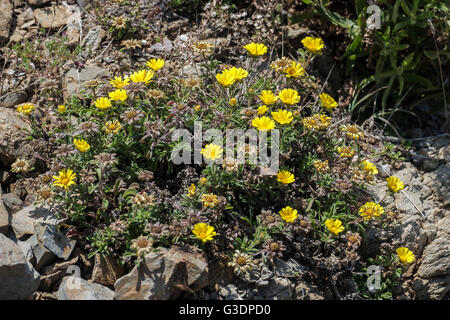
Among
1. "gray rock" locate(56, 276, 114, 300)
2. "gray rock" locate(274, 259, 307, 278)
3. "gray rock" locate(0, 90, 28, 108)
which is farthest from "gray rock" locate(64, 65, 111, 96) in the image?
"gray rock" locate(274, 259, 307, 278)

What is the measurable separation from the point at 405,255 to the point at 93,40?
3556mm

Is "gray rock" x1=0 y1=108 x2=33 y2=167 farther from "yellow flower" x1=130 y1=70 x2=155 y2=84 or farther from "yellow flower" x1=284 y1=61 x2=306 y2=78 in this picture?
"yellow flower" x1=284 y1=61 x2=306 y2=78

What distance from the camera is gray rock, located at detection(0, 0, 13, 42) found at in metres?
5.02

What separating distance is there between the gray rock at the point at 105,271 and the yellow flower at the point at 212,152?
1.00m

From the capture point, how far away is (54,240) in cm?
359

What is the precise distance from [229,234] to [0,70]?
2844 mm

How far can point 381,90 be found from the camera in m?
5.44

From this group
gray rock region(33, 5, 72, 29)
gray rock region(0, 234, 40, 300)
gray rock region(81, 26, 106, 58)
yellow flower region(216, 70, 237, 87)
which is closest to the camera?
gray rock region(0, 234, 40, 300)

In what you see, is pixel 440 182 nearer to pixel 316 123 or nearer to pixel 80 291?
pixel 316 123

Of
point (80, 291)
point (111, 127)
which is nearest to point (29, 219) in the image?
point (80, 291)

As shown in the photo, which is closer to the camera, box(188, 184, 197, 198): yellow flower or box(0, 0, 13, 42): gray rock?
box(188, 184, 197, 198): yellow flower

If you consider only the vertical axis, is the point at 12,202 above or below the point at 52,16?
below

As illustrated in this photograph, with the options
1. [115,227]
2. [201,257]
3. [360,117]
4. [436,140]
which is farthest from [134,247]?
[436,140]

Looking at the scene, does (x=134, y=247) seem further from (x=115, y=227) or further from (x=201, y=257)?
(x=201, y=257)
